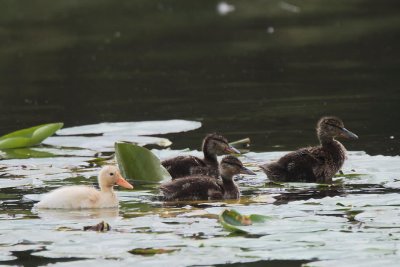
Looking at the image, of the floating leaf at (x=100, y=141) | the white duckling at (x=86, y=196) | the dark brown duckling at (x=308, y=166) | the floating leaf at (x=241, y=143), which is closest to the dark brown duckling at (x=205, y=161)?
the dark brown duckling at (x=308, y=166)

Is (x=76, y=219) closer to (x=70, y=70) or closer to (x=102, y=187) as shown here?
(x=102, y=187)

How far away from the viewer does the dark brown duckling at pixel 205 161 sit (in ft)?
36.1

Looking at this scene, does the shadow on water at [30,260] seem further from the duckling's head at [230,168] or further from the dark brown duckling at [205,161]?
the dark brown duckling at [205,161]

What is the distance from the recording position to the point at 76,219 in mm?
9180

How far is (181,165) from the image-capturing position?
11.0m

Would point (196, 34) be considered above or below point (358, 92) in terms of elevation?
above

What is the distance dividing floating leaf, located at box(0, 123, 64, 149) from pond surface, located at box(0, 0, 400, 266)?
0.41 ft

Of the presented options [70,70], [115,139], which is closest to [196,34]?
[70,70]

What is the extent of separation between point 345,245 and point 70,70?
1309 centimetres

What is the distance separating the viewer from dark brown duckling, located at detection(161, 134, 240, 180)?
36.1ft

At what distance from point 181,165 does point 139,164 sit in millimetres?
404

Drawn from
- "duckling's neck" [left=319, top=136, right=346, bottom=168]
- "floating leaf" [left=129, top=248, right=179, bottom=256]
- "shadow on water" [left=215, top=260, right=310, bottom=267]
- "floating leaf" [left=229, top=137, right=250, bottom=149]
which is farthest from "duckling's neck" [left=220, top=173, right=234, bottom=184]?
"shadow on water" [left=215, top=260, right=310, bottom=267]

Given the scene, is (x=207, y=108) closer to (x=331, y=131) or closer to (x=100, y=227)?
(x=331, y=131)

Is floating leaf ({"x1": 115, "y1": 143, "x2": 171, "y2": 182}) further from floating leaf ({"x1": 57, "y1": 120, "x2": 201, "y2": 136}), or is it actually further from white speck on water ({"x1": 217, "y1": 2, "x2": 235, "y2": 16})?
white speck on water ({"x1": 217, "y1": 2, "x2": 235, "y2": 16})
